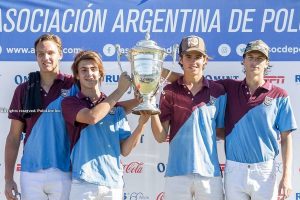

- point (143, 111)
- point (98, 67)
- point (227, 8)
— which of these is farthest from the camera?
point (227, 8)

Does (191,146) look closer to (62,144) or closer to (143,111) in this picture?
(143,111)

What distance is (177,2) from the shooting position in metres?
3.74

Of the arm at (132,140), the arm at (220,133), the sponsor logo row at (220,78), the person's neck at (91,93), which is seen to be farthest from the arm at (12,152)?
the arm at (220,133)

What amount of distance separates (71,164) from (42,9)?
4.59ft

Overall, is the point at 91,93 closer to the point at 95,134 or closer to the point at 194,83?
the point at 95,134

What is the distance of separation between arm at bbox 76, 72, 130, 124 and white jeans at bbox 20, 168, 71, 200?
0.37 meters

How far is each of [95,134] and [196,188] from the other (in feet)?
2.20

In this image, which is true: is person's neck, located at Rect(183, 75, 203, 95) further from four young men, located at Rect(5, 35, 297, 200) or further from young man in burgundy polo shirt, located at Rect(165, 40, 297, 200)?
young man in burgundy polo shirt, located at Rect(165, 40, 297, 200)

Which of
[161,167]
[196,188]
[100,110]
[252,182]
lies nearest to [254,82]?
[252,182]

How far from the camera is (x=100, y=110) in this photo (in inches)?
109

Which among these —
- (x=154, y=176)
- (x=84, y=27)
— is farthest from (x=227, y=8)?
(x=154, y=176)

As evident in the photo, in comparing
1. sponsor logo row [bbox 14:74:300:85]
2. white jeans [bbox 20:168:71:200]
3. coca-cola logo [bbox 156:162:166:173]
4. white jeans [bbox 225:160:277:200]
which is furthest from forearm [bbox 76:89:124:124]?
coca-cola logo [bbox 156:162:166:173]

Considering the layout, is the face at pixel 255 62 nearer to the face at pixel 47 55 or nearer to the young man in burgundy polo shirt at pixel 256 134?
the young man in burgundy polo shirt at pixel 256 134

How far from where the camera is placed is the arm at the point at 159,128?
2.96 m
